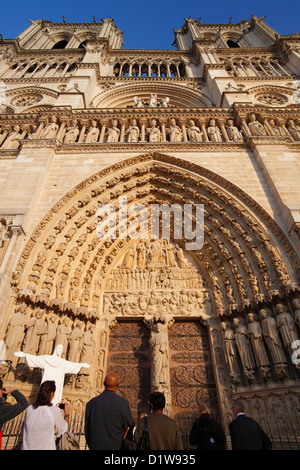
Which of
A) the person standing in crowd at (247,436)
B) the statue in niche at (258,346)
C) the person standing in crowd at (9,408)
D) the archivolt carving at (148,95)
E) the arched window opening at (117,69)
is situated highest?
the arched window opening at (117,69)

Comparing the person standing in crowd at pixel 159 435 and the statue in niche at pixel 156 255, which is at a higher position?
the statue in niche at pixel 156 255

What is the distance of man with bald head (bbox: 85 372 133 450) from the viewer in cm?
224

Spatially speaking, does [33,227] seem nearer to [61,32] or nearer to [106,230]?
[106,230]

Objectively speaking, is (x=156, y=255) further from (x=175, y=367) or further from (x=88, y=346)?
(x=88, y=346)

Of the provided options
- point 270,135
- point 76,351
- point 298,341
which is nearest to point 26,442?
point 76,351

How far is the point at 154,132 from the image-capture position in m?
9.27

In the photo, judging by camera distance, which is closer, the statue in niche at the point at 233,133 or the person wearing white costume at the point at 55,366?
the person wearing white costume at the point at 55,366

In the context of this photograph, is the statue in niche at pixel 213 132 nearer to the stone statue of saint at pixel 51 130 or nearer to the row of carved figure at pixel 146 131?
the row of carved figure at pixel 146 131

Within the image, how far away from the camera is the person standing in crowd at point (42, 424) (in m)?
2.07

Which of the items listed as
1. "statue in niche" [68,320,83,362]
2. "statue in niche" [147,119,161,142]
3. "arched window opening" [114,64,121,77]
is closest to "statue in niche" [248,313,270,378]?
"statue in niche" [68,320,83,362]

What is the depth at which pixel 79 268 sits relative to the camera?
665cm

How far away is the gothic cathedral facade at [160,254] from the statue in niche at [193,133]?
8 cm

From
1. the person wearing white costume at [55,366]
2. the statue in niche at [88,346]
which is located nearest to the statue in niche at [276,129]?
the statue in niche at [88,346]

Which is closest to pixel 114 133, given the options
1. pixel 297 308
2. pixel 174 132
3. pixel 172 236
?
pixel 174 132
